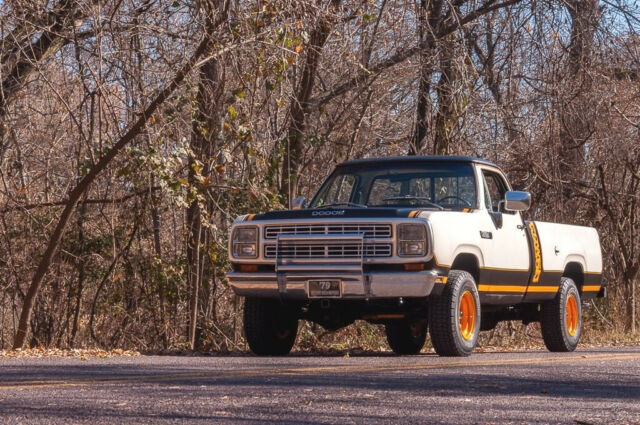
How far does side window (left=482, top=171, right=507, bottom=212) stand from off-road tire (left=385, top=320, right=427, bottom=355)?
1.72 m

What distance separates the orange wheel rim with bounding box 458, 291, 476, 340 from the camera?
39.7 ft

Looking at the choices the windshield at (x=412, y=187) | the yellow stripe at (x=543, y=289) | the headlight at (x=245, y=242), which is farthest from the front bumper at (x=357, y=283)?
the yellow stripe at (x=543, y=289)

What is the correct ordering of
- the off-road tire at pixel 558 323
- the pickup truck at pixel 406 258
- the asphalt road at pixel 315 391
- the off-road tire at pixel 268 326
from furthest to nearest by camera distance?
1. the off-road tire at pixel 558 323
2. the off-road tire at pixel 268 326
3. the pickup truck at pixel 406 258
4. the asphalt road at pixel 315 391

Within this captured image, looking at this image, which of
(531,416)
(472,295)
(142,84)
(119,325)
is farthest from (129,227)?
(531,416)

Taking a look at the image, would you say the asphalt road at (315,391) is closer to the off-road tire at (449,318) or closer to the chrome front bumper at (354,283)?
the off-road tire at (449,318)

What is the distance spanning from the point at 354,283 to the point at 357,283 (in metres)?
0.03

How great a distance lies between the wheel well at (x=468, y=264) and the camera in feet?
40.5

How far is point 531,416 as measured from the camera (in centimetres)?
689

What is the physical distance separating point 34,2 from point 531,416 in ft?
31.4

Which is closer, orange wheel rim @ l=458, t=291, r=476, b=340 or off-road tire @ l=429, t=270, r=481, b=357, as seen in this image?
off-road tire @ l=429, t=270, r=481, b=357

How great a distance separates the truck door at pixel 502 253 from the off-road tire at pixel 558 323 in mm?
672

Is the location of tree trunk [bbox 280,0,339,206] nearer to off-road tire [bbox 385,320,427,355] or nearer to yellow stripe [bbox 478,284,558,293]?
off-road tire [bbox 385,320,427,355]

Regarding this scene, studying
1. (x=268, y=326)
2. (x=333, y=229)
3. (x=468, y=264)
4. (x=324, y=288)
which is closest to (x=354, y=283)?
A: (x=324, y=288)

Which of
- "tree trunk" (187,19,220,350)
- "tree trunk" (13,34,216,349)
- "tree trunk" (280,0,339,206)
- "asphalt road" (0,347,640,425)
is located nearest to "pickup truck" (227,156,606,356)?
"asphalt road" (0,347,640,425)
